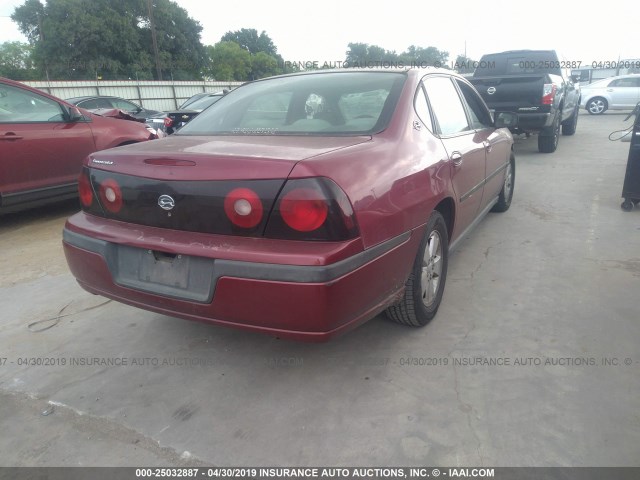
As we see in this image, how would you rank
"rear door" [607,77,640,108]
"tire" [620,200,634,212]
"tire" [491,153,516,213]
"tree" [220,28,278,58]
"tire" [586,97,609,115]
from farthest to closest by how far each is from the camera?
"tree" [220,28,278,58], "tire" [586,97,609,115], "rear door" [607,77,640,108], "tire" [620,200,634,212], "tire" [491,153,516,213]

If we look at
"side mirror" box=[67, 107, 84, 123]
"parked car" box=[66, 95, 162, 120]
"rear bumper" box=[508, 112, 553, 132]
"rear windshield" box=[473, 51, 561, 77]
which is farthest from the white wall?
"rear bumper" box=[508, 112, 553, 132]

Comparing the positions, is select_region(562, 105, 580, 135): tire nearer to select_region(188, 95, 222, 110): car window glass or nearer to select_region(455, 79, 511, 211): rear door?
select_region(455, 79, 511, 211): rear door

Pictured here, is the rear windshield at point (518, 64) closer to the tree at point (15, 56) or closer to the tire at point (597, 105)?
the tire at point (597, 105)

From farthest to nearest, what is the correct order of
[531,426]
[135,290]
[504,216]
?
[504,216] < [135,290] < [531,426]

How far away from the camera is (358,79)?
9.58ft

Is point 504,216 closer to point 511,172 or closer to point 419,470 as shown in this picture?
A: point 511,172

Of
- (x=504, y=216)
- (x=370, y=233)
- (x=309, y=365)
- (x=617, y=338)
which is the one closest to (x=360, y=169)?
(x=370, y=233)

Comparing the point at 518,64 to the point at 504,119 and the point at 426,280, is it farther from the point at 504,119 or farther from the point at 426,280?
the point at 426,280

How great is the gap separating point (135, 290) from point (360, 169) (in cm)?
117

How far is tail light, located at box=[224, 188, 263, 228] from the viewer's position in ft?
6.41

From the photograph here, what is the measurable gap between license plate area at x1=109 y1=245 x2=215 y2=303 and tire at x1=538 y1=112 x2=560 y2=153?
26.6ft

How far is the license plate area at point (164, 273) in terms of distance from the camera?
2.04m

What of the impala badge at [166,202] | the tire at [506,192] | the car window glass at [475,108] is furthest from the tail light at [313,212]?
the tire at [506,192]

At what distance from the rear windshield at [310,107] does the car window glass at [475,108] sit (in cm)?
113
